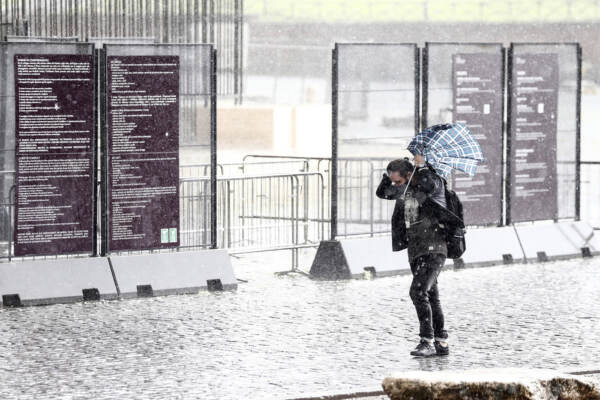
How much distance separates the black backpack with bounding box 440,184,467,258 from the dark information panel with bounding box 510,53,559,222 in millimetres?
6422

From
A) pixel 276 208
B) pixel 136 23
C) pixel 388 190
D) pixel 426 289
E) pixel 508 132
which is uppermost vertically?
pixel 136 23

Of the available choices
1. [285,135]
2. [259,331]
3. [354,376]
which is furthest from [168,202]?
[285,135]

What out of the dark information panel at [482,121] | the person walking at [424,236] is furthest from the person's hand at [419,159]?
the dark information panel at [482,121]

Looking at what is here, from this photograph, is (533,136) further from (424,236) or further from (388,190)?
(424,236)

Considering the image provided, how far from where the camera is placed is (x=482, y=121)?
16.2 meters

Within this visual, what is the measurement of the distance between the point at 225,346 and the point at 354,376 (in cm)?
161

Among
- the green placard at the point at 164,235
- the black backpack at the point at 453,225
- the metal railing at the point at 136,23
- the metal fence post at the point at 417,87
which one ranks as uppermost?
the metal railing at the point at 136,23

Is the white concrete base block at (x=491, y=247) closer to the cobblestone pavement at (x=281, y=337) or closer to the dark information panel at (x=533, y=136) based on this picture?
the dark information panel at (x=533, y=136)

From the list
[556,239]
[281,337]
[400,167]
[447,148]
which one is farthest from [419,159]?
[556,239]

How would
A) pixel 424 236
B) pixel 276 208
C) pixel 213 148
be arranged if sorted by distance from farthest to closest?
pixel 276 208 → pixel 213 148 → pixel 424 236

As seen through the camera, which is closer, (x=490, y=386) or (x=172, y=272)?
(x=490, y=386)

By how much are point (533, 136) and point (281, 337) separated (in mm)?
6837

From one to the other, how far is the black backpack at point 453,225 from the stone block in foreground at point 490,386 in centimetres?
211

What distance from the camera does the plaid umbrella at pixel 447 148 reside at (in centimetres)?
1022
